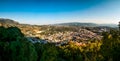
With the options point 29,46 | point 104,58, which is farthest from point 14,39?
point 104,58

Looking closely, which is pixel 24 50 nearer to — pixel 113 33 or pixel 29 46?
pixel 29 46

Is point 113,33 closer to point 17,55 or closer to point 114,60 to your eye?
point 114,60

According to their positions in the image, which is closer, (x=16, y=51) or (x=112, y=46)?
(x=16, y=51)

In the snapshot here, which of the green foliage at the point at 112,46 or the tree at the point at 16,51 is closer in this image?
the tree at the point at 16,51

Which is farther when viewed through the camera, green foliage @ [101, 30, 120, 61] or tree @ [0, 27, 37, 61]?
green foliage @ [101, 30, 120, 61]

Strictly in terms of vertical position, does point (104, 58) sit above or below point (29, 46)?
below

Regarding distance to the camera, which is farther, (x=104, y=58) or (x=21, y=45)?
(x=104, y=58)

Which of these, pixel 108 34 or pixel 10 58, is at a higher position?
pixel 108 34

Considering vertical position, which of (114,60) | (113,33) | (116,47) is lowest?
(114,60)

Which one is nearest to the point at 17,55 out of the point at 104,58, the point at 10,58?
the point at 10,58
